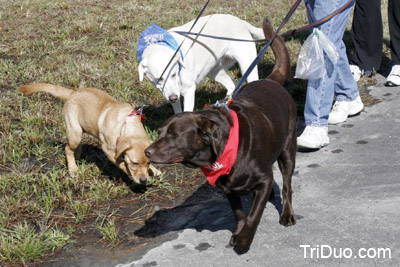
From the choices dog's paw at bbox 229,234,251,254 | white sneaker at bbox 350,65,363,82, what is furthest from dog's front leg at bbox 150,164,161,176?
white sneaker at bbox 350,65,363,82

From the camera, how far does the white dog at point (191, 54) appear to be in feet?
15.8

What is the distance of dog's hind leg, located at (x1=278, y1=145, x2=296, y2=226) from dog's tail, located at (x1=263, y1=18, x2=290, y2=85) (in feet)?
2.12

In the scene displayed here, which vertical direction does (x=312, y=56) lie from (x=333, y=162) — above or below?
above

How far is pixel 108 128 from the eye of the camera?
13.6ft

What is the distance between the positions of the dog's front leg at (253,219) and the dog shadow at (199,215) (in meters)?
0.43

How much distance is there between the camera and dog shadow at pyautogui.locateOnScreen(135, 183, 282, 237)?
3379 mm

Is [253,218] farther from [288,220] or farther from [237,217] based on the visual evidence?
[288,220]

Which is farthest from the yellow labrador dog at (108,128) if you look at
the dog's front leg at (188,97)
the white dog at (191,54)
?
the dog's front leg at (188,97)

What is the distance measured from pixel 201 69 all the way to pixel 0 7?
5.46 metres

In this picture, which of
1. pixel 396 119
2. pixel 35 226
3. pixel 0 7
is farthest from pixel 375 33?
pixel 0 7

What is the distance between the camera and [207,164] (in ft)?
8.93

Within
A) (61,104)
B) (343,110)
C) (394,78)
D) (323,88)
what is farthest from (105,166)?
(394,78)

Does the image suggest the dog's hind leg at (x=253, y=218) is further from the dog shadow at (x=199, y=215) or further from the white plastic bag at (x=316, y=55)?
the white plastic bag at (x=316, y=55)

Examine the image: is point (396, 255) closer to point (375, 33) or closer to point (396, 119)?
point (396, 119)
